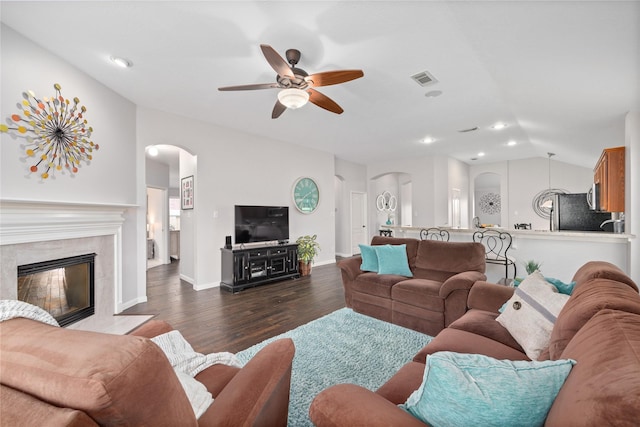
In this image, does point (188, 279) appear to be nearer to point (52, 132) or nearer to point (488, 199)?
point (52, 132)

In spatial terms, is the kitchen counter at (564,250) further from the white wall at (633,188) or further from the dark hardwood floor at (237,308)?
the dark hardwood floor at (237,308)

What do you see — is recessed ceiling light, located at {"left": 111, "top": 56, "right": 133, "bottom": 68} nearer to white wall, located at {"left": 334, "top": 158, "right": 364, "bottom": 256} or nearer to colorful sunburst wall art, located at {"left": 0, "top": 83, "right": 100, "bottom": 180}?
colorful sunburst wall art, located at {"left": 0, "top": 83, "right": 100, "bottom": 180}

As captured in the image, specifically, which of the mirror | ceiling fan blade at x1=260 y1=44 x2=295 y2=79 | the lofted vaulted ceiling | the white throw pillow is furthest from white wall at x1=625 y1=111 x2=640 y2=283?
the mirror

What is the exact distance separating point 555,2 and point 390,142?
4.02 meters

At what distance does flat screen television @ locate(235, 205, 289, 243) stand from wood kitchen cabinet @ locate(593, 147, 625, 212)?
4.66 metres

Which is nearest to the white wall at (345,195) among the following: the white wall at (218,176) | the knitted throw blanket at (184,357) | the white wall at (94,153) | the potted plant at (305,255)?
the white wall at (218,176)

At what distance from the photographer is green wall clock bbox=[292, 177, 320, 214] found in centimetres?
575

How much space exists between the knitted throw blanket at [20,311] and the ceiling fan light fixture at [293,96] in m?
2.26

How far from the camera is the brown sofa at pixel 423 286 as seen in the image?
250cm

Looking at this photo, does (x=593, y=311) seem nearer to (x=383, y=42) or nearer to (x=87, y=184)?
(x=383, y=42)

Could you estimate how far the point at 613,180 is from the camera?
10.3 ft

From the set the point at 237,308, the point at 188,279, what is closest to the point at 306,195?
the point at 188,279

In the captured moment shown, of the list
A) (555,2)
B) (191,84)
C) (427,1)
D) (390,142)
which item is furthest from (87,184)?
(390,142)

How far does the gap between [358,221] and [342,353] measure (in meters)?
5.83
